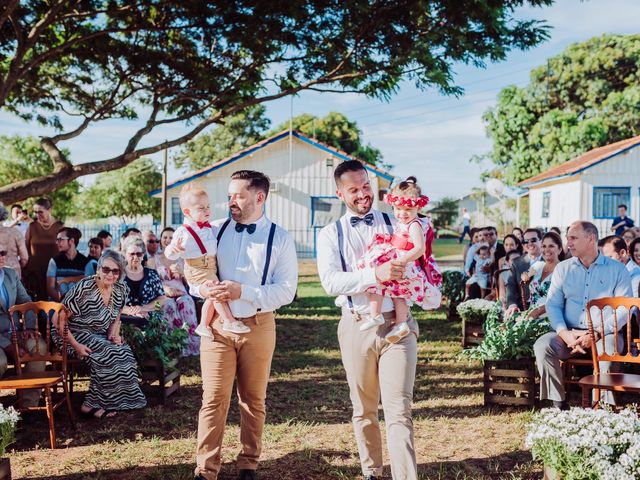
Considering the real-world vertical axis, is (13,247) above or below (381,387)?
above

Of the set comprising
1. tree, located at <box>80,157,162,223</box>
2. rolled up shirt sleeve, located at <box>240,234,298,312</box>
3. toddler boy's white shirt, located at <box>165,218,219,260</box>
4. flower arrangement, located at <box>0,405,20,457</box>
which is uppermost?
tree, located at <box>80,157,162,223</box>

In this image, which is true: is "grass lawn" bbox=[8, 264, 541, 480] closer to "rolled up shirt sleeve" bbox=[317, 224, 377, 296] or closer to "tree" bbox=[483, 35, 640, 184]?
"rolled up shirt sleeve" bbox=[317, 224, 377, 296]

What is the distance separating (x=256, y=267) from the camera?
13.4ft

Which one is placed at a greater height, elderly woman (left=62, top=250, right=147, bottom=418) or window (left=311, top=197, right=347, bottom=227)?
window (left=311, top=197, right=347, bottom=227)

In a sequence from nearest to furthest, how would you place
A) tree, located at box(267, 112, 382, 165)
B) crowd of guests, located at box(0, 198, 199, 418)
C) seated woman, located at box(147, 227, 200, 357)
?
crowd of guests, located at box(0, 198, 199, 418) < seated woman, located at box(147, 227, 200, 357) < tree, located at box(267, 112, 382, 165)

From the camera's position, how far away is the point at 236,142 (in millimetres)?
55844

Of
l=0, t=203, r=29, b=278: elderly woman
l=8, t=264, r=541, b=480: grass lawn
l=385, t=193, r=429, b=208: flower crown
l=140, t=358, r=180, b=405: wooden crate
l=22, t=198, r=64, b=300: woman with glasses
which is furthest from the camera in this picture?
l=22, t=198, r=64, b=300: woman with glasses

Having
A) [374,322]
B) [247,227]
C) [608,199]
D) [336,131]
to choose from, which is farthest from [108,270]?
[336,131]

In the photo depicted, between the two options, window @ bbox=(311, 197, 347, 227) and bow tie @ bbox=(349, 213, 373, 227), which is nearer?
bow tie @ bbox=(349, 213, 373, 227)

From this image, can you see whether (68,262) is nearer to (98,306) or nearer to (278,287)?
(98,306)

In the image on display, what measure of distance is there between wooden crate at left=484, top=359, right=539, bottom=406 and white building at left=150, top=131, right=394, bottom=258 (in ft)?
74.8

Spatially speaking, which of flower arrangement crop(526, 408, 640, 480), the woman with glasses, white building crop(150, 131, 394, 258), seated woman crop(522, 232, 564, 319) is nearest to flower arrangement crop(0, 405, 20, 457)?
flower arrangement crop(526, 408, 640, 480)

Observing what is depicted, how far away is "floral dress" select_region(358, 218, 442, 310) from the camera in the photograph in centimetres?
378

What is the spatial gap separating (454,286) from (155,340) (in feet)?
22.9
